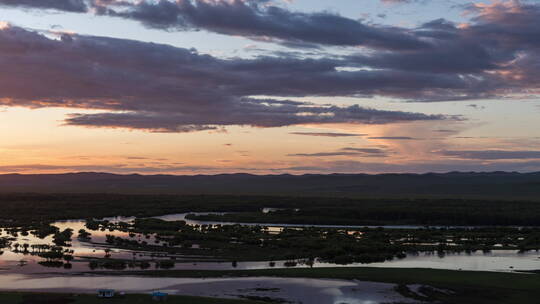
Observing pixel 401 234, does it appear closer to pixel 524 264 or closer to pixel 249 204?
pixel 524 264

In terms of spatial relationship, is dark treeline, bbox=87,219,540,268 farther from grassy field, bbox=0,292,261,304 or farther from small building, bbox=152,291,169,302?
small building, bbox=152,291,169,302

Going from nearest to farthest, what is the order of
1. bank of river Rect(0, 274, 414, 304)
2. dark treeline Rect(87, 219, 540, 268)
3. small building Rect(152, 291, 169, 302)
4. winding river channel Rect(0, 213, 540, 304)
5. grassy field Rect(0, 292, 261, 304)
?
grassy field Rect(0, 292, 261, 304)
small building Rect(152, 291, 169, 302)
bank of river Rect(0, 274, 414, 304)
winding river channel Rect(0, 213, 540, 304)
dark treeline Rect(87, 219, 540, 268)

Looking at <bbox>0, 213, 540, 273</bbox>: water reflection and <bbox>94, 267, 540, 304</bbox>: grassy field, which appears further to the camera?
<bbox>0, 213, 540, 273</bbox>: water reflection

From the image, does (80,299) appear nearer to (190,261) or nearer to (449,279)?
(190,261)

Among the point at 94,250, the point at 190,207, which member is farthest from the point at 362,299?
the point at 190,207

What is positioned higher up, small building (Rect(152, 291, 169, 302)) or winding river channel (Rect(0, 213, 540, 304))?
small building (Rect(152, 291, 169, 302))

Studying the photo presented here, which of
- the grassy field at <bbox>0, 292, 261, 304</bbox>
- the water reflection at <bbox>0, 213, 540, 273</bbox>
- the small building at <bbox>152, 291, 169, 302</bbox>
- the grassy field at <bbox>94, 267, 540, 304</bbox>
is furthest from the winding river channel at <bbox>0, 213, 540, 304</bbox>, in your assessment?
the small building at <bbox>152, 291, 169, 302</bbox>

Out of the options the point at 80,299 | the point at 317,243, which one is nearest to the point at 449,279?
the point at 317,243
